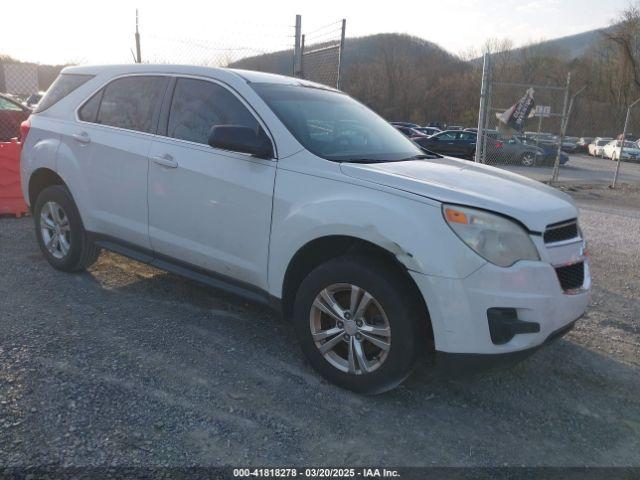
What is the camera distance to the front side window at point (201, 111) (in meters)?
3.81

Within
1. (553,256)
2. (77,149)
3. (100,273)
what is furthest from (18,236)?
(553,256)

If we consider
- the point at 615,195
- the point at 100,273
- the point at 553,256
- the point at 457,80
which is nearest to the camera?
the point at 553,256

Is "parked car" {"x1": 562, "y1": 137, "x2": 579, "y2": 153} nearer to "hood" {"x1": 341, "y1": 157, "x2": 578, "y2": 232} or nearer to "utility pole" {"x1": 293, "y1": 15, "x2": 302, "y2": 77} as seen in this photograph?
"utility pole" {"x1": 293, "y1": 15, "x2": 302, "y2": 77}

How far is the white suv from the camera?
2.84 m

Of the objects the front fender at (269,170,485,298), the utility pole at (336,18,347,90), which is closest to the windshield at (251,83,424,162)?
the front fender at (269,170,485,298)

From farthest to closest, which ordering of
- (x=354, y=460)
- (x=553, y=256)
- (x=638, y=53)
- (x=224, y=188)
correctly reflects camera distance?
(x=638, y=53) → (x=224, y=188) → (x=553, y=256) → (x=354, y=460)

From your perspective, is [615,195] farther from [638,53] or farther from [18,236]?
[638,53]

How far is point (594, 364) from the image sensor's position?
3822 mm

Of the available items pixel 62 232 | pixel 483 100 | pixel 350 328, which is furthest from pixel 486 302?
pixel 483 100

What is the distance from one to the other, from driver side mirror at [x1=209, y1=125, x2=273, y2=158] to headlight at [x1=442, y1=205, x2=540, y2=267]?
124 centimetres

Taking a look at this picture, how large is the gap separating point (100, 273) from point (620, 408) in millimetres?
4329

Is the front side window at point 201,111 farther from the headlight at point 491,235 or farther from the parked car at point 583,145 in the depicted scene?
the parked car at point 583,145

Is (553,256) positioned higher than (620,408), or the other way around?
(553,256)

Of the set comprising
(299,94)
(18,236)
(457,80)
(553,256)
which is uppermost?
(457,80)
